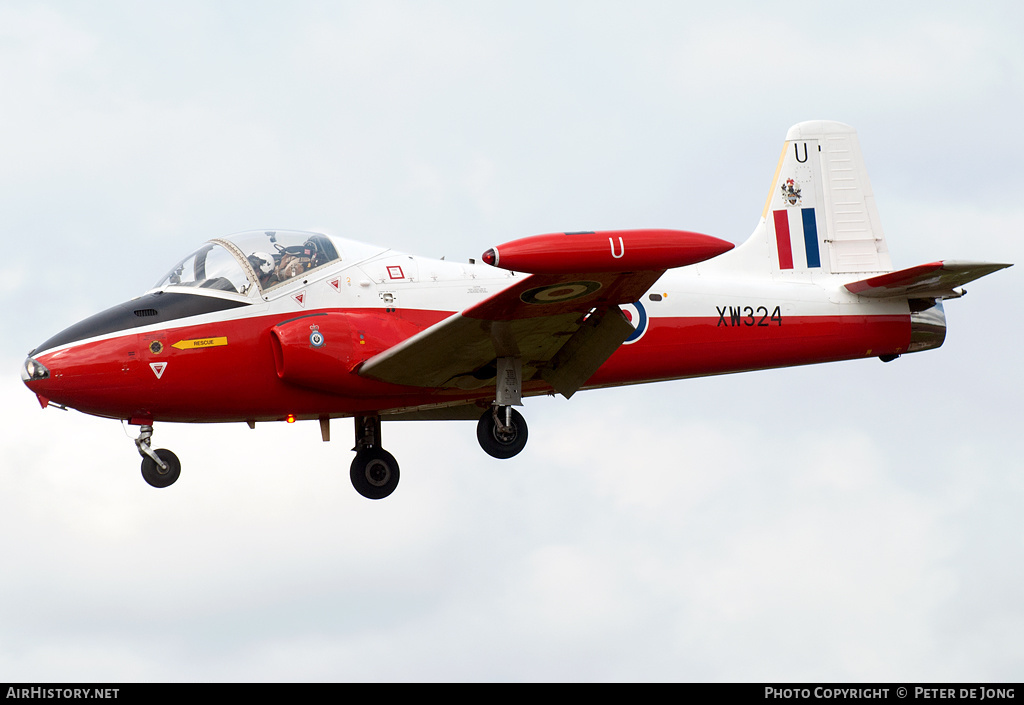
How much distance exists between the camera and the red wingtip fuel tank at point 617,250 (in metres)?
13.1

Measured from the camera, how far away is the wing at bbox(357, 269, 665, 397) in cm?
1454

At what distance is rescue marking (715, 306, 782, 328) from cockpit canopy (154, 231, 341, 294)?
17.3 ft

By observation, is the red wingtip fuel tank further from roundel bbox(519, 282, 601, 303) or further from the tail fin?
the tail fin

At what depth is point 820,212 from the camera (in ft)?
65.5

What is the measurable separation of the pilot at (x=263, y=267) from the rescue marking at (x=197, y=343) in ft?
2.92

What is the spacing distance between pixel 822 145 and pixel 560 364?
6.21 m

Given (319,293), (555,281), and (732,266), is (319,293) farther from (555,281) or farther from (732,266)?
(732,266)

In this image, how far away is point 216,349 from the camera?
1631 cm

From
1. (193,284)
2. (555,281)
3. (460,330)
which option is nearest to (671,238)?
(555,281)

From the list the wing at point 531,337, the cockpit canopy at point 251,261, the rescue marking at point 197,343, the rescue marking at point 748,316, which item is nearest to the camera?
the wing at point 531,337

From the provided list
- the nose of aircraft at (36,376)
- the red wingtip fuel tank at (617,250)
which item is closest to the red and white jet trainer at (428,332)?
the nose of aircraft at (36,376)

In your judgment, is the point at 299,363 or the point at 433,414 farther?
the point at 433,414

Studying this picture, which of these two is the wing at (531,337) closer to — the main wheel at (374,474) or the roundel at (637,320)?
the roundel at (637,320)

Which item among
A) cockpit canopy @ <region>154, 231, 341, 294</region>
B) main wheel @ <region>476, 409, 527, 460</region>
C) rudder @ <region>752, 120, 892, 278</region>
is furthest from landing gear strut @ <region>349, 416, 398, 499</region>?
rudder @ <region>752, 120, 892, 278</region>
